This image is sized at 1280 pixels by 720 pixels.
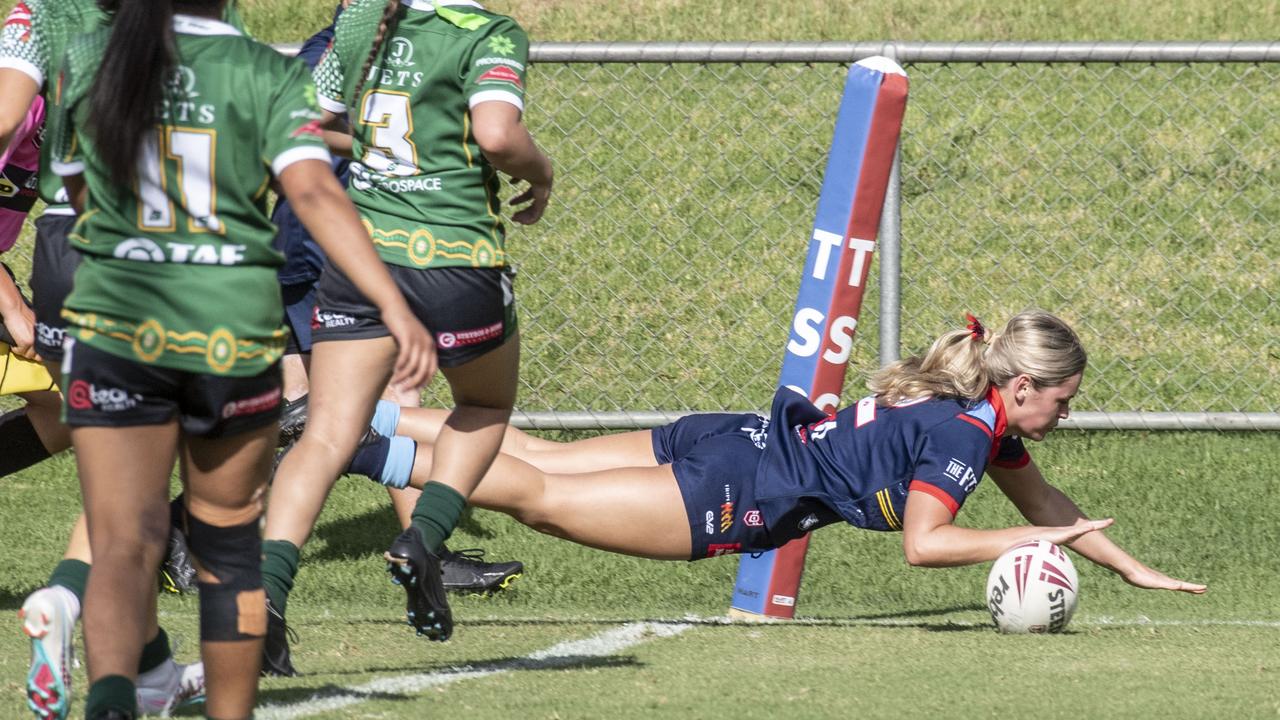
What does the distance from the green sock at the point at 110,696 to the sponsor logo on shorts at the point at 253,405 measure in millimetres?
524

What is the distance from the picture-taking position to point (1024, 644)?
4555 mm

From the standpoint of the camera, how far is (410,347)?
2.73 meters

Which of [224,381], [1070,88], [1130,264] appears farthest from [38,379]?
[1070,88]

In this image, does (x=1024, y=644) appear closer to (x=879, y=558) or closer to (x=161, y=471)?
(x=879, y=558)

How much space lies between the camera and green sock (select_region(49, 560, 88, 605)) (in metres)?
3.47

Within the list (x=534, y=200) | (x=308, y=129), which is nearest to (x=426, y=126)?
(x=534, y=200)

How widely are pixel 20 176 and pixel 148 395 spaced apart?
7.74ft

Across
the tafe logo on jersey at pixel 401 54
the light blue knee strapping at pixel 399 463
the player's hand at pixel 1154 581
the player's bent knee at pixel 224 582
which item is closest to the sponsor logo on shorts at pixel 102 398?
the player's bent knee at pixel 224 582

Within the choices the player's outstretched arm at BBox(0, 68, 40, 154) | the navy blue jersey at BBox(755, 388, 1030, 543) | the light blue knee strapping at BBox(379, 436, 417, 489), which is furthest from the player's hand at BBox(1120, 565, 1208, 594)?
the player's outstretched arm at BBox(0, 68, 40, 154)

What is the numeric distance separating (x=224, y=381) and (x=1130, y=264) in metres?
6.35

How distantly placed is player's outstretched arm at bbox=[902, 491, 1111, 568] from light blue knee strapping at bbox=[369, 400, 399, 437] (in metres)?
1.80

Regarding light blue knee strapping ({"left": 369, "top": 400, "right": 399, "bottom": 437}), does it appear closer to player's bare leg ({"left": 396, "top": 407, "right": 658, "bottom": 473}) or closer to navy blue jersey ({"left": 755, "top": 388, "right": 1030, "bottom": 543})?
player's bare leg ({"left": 396, "top": 407, "right": 658, "bottom": 473})

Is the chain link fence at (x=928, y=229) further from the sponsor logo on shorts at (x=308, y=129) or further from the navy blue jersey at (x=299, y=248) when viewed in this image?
the sponsor logo on shorts at (x=308, y=129)

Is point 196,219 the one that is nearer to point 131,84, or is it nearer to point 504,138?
point 131,84
